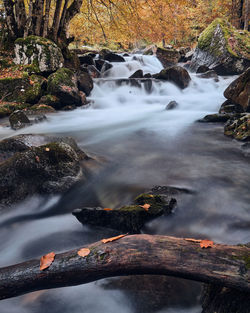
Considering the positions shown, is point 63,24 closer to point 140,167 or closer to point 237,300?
point 140,167

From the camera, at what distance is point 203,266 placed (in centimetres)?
156

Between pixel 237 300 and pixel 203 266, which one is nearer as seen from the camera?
pixel 237 300

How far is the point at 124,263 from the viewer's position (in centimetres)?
171

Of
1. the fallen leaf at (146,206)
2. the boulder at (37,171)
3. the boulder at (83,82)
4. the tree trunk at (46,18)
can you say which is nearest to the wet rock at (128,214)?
the fallen leaf at (146,206)

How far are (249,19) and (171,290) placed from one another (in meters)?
24.9

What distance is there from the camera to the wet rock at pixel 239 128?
5660 millimetres

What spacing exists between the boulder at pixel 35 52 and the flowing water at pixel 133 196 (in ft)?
12.1

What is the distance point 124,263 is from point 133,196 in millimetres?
1921

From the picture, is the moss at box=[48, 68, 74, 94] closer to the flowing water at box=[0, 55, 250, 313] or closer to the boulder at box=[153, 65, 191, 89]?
the flowing water at box=[0, 55, 250, 313]

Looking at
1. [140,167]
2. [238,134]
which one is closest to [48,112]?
[140,167]

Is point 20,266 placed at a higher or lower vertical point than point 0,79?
lower

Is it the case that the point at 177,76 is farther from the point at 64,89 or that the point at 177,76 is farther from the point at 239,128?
the point at 239,128

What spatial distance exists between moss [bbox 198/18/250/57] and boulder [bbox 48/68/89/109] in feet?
34.6

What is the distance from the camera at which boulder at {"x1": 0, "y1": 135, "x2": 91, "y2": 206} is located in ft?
10.9
